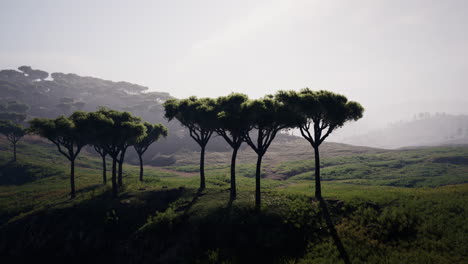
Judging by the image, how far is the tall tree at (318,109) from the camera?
2373 cm

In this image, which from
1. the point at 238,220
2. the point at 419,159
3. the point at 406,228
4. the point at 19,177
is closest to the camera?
the point at 406,228

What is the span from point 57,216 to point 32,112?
174 metres

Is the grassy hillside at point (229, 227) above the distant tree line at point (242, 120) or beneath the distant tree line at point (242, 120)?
beneath

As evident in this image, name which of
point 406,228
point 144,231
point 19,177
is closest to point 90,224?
point 144,231

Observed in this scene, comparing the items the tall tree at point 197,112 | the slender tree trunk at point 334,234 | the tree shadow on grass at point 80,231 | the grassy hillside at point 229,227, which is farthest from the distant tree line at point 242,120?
the tree shadow on grass at point 80,231

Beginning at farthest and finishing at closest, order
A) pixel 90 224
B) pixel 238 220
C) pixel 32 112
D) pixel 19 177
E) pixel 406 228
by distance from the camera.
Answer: pixel 32 112
pixel 19 177
pixel 90 224
pixel 238 220
pixel 406 228

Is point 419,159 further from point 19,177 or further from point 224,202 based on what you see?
point 19,177

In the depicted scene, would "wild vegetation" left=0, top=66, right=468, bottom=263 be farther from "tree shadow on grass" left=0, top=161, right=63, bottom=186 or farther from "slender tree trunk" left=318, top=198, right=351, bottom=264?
"tree shadow on grass" left=0, top=161, right=63, bottom=186

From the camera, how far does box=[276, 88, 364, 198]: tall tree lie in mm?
23734

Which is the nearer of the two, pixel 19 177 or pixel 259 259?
pixel 259 259

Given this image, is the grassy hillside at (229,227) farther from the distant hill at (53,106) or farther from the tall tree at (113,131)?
the distant hill at (53,106)

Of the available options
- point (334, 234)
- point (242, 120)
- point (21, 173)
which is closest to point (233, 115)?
point (242, 120)

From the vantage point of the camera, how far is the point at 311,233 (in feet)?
62.3

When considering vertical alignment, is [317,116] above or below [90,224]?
above
